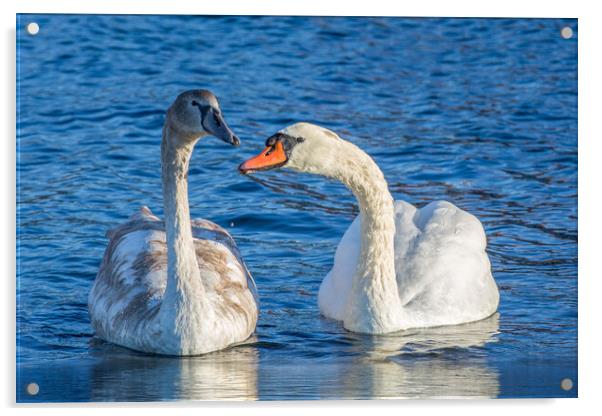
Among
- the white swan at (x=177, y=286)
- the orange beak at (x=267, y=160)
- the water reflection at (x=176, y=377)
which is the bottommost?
the water reflection at (x=176, y=377)

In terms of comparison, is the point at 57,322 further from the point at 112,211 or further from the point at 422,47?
the point at 422,47

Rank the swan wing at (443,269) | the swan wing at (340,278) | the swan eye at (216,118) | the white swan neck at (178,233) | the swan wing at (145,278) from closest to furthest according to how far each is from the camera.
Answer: the swan eye at (216,118), the white swan neck at (178,233), the swan wing at (145,278), the swan wing at (443,269), the swan wing at (340,278)

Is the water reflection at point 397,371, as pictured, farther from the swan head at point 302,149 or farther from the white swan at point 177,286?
the swan head at point 302,149

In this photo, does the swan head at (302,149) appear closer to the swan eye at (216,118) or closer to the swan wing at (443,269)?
the swan eye at (216,118)

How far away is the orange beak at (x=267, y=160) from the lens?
10492 millimetres

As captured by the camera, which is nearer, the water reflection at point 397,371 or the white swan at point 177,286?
the water reflection at point 397,371

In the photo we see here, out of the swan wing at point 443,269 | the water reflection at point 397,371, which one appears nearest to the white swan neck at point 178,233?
the water reflection at point 397,371

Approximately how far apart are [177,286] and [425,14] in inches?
83.1

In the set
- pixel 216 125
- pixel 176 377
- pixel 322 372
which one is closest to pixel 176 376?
pixel 176 377

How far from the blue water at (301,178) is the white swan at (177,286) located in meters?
0.12

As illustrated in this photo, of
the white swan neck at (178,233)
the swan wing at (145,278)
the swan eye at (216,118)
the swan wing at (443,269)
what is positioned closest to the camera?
the swan eye at (216,118)

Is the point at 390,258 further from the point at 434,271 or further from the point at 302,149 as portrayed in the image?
the point at 302,149

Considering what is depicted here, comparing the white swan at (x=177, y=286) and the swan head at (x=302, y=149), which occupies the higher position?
the swan head at (x=302, y=149)

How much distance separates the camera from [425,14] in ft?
36.4
